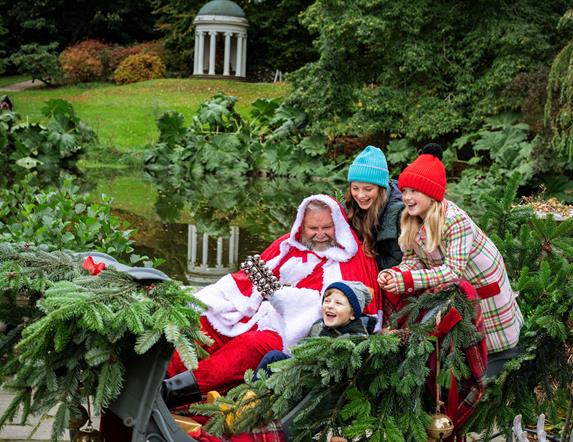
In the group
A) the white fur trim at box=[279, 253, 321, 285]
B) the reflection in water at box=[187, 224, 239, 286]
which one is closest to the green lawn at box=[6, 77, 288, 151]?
the reflection in water at box=[187, 224, 239, 286]

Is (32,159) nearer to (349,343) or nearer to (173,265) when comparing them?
(173,265)

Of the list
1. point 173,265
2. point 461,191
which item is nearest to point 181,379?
point 173,265

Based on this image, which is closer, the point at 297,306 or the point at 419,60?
the point at 297,306

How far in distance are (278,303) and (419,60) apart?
669 inches

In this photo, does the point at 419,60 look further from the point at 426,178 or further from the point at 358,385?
the point at 358,385

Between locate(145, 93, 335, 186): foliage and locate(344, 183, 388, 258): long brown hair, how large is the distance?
16775 millimetres

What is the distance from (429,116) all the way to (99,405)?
18.1 metres

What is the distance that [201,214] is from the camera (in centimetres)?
1528

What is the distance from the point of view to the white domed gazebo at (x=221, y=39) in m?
37.4

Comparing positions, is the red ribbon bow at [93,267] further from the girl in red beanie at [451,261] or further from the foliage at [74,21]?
the foliage at [74,21]

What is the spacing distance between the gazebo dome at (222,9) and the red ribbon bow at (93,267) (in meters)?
35.3

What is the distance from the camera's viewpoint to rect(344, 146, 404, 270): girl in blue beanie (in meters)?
4.31

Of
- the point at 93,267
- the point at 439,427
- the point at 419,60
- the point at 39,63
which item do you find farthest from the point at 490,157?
the point at 39,63

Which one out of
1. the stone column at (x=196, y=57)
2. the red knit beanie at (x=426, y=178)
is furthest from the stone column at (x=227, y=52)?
the red knit beanie at (x=426, y=178)
